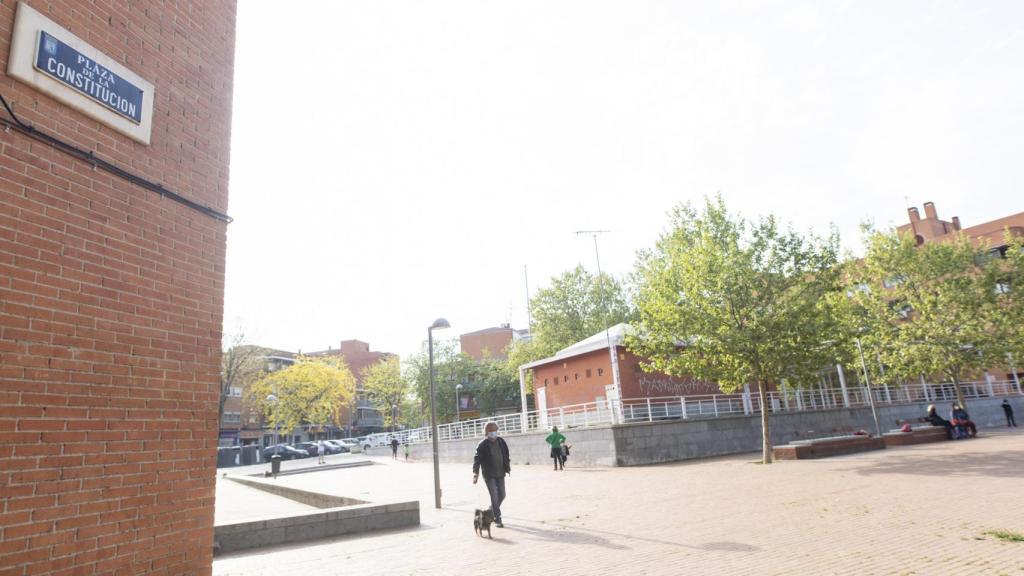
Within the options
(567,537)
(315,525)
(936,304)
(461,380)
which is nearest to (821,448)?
(567,537)

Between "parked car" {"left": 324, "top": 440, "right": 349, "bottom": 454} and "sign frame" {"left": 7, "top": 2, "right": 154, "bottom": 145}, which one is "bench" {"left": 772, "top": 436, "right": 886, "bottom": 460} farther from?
"parked car" {"left": 324, "top": 440, "right": 349, "bottom": 454}

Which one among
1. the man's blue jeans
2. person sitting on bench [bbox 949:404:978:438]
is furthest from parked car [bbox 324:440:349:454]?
the man's blue jeans

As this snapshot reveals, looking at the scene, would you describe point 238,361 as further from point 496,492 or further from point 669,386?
point 496,492

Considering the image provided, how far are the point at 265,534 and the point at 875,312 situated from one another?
3325 centimetres

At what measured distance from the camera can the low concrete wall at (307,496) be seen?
1141 centimetres

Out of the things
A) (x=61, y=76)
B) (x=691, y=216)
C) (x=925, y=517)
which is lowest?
(x=925, y=517)

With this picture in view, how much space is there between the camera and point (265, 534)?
8.51 meters

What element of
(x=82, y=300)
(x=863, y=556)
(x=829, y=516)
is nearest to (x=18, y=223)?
(x=82, y=300)

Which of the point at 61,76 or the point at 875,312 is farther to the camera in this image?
the point at 875,312

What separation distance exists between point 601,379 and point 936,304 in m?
19.2

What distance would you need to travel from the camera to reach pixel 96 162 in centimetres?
414

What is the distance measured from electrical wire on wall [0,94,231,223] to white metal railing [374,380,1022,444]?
58.3ft

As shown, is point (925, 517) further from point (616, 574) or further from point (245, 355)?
point (245, 355)

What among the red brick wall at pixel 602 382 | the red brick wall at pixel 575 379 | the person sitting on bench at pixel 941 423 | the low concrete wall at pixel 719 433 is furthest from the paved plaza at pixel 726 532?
the red brick wall at pixel 575 379
